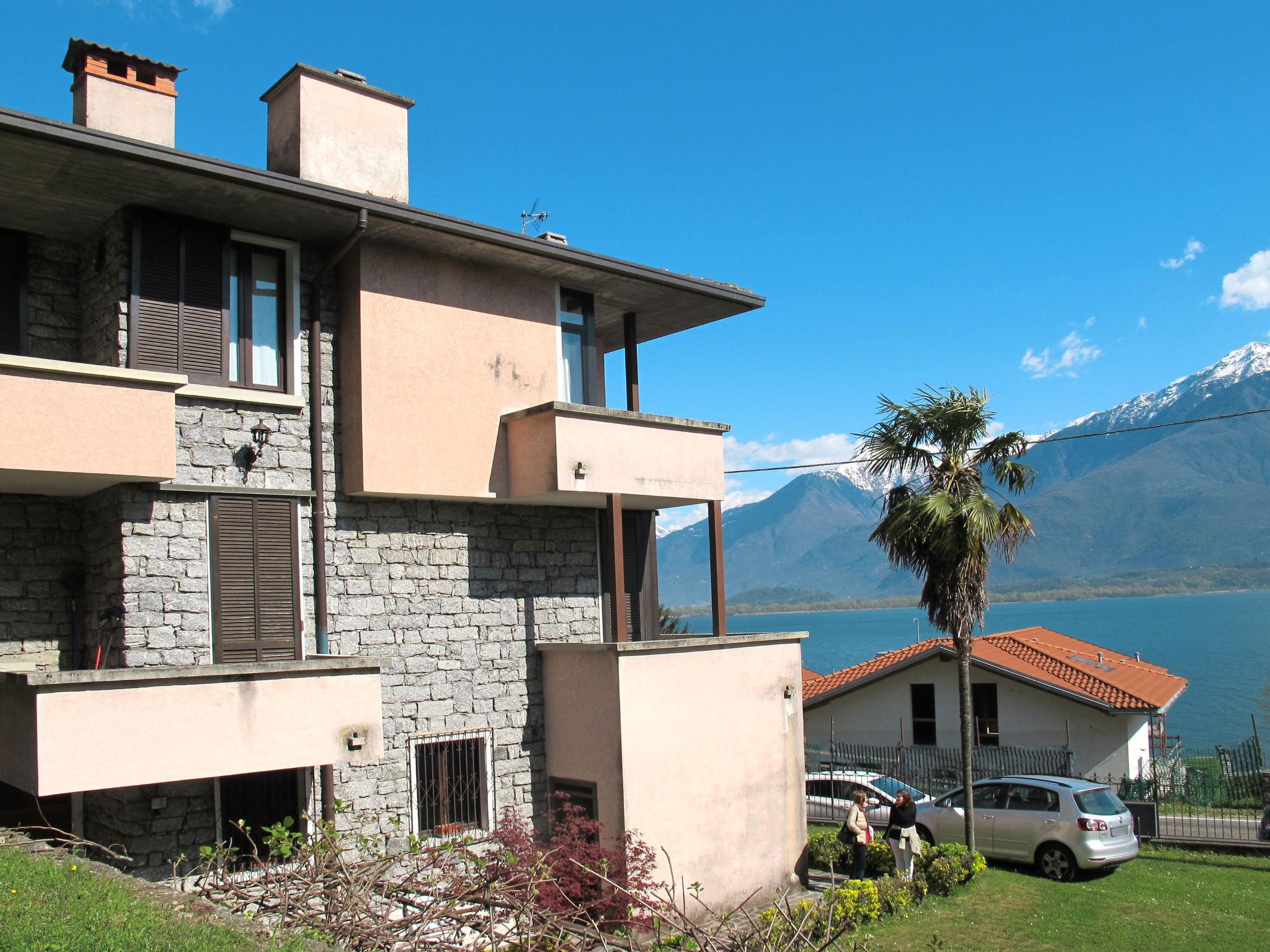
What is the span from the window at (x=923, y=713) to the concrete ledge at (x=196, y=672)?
23957 millimetres

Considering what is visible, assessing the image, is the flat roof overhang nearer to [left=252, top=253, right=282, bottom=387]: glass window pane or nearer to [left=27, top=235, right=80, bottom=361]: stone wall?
[left=27, top=235, right=80, bottom=361]: stone wall

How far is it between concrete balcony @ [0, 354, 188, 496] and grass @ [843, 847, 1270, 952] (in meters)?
9.42

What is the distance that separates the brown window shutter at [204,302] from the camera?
12125 mm

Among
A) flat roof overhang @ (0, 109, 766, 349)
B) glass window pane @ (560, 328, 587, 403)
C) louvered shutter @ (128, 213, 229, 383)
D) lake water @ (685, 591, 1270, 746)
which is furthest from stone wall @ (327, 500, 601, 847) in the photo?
lake water @ (685, 591, 1270, 746)

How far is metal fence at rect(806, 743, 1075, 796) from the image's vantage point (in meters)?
27.8

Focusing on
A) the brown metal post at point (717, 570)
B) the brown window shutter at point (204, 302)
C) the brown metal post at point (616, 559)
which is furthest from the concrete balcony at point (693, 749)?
the brown window shutter at point (204, 302)

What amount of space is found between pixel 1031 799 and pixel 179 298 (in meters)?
15.6

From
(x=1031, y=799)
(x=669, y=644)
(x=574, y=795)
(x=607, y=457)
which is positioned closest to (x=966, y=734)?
(x=1031, y=799)

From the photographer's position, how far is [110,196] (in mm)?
11570

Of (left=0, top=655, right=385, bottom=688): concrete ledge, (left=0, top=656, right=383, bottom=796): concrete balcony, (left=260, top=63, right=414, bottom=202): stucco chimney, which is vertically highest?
(left=260, top=63, right=414, bottom=202): stucco chimney

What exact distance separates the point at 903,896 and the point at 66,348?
13.2 m

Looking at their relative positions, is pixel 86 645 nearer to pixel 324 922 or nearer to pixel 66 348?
pixel 66 348

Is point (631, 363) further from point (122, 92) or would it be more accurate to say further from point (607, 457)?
point (122, 92)

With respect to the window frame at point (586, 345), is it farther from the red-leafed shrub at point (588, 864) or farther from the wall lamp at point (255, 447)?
the red-leafed shrub at point (588, 864)
